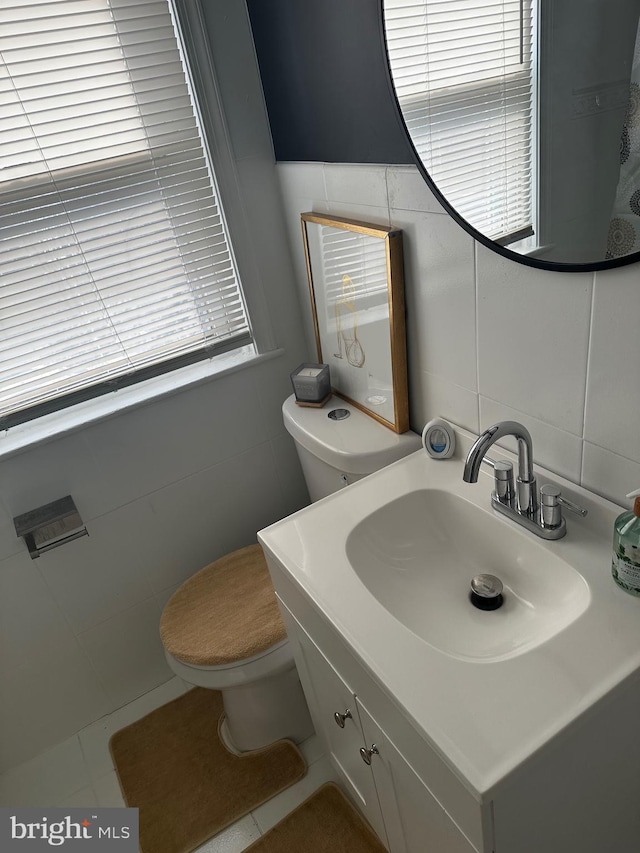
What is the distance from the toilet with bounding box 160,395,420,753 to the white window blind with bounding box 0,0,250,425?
1.42ft

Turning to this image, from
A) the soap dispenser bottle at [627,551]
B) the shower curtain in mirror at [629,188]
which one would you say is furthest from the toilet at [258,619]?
the shower curtain in mirror at [629,188]

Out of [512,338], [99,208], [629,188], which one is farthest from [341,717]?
[99,208]

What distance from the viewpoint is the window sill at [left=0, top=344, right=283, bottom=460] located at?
1.44m

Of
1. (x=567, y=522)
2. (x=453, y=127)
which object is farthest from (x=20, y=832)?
(x=453, y=127)

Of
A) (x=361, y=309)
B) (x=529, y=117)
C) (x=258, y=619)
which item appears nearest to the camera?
(x=529, y=117)

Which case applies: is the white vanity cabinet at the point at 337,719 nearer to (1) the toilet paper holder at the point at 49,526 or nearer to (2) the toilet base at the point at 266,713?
(2) the toilet base at the point at 266,713

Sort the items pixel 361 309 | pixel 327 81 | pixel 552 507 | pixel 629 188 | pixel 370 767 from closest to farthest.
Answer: pixel 629 188
pixel 552 507
pixel 370 767
pixel 327 81
pixel 361 309

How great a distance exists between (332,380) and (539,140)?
2.80 ft

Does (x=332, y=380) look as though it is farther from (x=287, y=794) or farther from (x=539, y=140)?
(x=287, y=794)

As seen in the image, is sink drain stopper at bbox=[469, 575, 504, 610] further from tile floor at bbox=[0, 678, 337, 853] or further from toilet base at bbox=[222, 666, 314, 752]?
tile floor at bbox=[0, 678, 337, 853]

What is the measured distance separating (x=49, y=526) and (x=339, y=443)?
2.49 feet

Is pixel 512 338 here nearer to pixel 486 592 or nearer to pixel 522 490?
pixel 522 490

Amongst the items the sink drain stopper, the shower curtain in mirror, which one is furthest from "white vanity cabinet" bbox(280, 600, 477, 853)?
the shower curtain in mirror

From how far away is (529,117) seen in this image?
2.69ft
